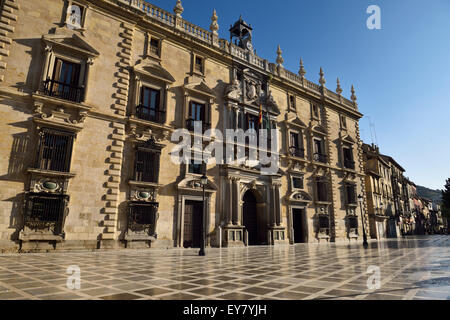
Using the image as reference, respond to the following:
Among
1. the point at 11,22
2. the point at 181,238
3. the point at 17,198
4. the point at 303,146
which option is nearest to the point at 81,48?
the point at 11,22

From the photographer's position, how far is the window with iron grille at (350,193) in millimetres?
28448

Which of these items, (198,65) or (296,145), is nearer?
(198,65)

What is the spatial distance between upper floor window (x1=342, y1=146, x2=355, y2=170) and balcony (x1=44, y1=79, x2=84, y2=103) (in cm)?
2567

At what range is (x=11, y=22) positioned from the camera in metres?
13.0

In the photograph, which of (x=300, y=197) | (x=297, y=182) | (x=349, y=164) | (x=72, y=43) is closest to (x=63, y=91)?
(x=72, y=43)

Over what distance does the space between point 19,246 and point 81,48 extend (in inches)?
400

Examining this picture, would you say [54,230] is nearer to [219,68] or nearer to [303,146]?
[219,68]

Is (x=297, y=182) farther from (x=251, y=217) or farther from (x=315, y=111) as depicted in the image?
(x=315, y=111)

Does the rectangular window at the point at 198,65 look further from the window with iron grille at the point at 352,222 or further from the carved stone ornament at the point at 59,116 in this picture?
the window with iron grille at the point at 352,222

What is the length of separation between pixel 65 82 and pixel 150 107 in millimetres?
4611

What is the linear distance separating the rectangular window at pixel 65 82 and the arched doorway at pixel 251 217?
13293mm

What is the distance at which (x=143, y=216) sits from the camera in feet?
49.6

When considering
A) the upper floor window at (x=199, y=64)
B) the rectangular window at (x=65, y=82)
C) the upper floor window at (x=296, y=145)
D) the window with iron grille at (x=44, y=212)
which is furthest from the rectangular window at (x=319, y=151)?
the window with iron grille at (x=44, y=212)
